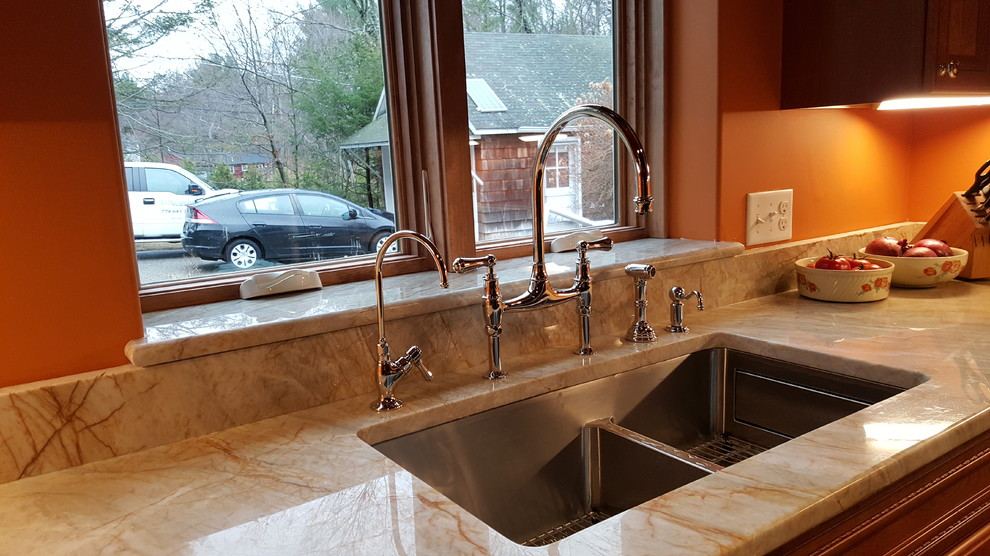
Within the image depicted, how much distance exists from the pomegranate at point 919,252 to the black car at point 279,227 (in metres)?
1.29

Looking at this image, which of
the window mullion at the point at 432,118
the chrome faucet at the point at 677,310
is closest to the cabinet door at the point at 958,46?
the chrome faucet at the point at 677,310

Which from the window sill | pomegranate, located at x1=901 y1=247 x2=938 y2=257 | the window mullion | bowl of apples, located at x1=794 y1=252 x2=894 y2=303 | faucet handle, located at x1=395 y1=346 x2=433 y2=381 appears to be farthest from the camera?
pomegranate, located at x1=901 y1=247 x2=938 y2=257

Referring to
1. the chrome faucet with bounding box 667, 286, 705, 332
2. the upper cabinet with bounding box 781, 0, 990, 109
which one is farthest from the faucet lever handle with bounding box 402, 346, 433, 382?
the upper cabinet with bounding box 781, 0, 990, 109

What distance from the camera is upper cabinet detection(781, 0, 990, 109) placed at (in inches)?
60.5

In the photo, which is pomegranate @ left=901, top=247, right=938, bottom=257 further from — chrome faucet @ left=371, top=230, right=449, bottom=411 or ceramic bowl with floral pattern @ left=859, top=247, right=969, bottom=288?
chrome faucet @ left=371, top=230, right=449, bottom=411

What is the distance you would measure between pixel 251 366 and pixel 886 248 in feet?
5.17

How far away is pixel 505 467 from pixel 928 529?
63 centimetres

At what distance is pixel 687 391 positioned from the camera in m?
1.46

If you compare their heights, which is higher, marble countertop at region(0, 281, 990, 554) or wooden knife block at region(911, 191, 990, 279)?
wooden knife block at region(911, 191, 990, 279)

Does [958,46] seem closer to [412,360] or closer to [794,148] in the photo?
[794,148]

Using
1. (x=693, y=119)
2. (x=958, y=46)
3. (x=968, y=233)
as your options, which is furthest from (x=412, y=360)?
(x=968, y=233)

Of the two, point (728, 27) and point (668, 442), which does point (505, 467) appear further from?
point (728, 27)

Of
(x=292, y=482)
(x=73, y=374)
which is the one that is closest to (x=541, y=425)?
(x=292, y=482)

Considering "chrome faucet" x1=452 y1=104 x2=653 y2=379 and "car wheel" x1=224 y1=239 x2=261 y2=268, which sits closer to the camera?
"chrome faucet" x1=452 y1=104 x2=653 y2=379
